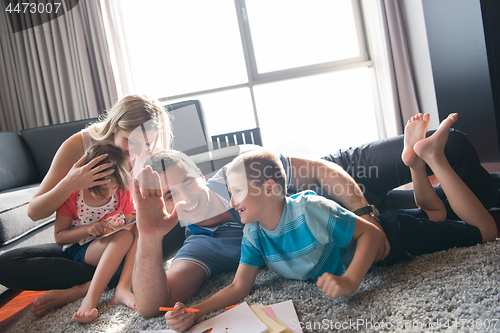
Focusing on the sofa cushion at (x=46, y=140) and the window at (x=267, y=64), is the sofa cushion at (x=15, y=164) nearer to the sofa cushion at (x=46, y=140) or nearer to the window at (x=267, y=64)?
the sofa cushion at (x=46, y=140)

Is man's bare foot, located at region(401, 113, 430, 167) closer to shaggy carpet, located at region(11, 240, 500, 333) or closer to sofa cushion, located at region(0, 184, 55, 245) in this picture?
shaggy carpet, located at region(11, 240, 500, 333)

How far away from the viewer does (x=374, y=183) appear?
121 cm

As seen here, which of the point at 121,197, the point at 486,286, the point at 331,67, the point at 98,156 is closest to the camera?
the point at 486,286

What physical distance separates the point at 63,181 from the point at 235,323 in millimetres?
734

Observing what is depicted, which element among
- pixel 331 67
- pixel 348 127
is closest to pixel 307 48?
pixel 331 67

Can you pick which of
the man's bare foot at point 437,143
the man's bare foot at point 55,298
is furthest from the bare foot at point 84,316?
the man's bare foot at point 437,143

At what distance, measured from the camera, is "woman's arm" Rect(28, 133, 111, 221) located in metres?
1.06

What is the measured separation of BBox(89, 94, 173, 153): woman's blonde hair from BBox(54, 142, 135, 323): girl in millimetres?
75

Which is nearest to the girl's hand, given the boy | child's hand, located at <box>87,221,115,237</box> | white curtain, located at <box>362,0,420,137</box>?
child's hand, located at <box>87,221,115,237</box>

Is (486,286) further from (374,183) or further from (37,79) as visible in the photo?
(37,79)

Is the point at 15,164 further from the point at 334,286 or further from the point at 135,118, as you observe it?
the point at 334,286

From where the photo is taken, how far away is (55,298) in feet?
3.49

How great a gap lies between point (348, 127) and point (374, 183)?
2106 mm

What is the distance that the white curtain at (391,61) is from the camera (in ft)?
9.32
